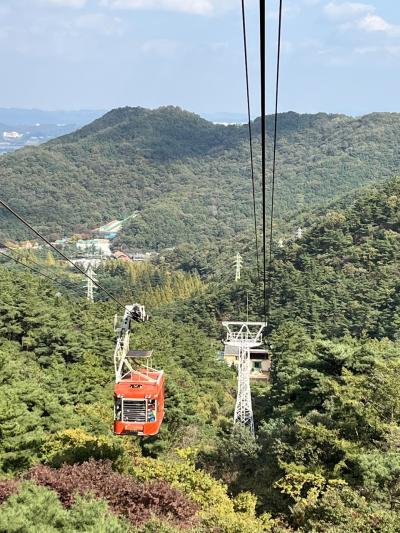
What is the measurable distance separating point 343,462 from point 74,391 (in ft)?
38.1

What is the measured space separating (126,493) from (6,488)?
2040mm

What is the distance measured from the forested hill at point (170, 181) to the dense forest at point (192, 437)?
96.5 metres

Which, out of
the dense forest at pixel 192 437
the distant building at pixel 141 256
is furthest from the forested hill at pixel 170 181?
the dense forest at pixel 192 437

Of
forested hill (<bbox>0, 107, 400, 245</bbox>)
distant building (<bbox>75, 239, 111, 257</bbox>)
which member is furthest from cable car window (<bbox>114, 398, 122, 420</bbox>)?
forested hill (<bbox>0, 107, 400, 245</bbox>)

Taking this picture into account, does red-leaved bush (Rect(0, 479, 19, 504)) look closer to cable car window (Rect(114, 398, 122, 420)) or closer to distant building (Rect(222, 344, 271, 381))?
cable car window (Rect(114, 398, 122, 420))

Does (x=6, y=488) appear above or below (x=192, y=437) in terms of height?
above

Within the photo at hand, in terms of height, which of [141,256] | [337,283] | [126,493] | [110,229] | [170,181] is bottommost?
[141,256]

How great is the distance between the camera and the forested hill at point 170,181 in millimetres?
137500

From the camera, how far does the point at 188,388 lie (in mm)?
26312

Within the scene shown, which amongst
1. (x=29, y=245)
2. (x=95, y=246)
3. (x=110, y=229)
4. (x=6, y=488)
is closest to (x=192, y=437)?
(x=6, y=488)

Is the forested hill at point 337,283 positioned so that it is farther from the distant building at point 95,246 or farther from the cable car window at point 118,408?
the distant building at point 95,246

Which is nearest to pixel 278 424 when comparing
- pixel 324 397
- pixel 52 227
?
pixel 324 397

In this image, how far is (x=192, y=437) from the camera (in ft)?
69.1

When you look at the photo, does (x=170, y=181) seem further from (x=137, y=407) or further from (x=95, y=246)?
(x=137, y=407)
